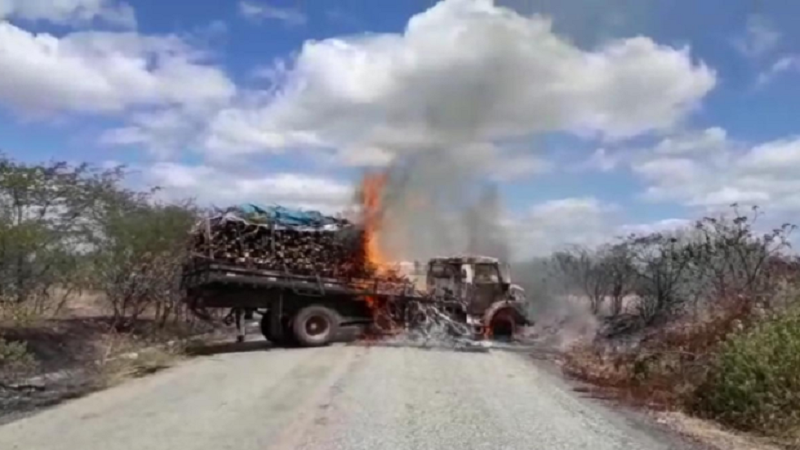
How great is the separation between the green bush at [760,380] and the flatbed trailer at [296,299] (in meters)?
12.6

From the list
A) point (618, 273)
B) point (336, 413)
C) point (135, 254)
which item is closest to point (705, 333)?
point (336, 413)

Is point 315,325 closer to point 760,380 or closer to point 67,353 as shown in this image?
point 67,353

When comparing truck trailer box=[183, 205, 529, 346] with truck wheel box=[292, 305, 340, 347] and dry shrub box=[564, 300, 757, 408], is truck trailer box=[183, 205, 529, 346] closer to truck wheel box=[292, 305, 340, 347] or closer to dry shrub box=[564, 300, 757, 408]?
truck wheel box=[292, 305, 340, 347]

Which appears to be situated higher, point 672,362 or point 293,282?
point 293,282

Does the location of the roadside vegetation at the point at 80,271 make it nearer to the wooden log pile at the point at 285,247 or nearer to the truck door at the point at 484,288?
the wooden log pile at the point at 285,247

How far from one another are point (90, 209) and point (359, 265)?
7006mm

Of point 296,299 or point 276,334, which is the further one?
point 276,334

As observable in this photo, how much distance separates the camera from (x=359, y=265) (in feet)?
81.9

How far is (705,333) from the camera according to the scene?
15.4 m

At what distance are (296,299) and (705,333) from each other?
11772 mm

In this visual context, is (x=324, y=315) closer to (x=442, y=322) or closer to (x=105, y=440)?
(x=442, y=322)

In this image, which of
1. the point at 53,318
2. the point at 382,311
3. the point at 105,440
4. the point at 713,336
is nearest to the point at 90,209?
the point at 53,318

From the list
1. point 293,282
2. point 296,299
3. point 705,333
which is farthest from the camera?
point 296,299

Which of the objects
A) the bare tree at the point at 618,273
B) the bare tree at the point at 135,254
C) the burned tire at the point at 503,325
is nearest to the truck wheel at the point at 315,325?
the bare tree at the point at 135,254
